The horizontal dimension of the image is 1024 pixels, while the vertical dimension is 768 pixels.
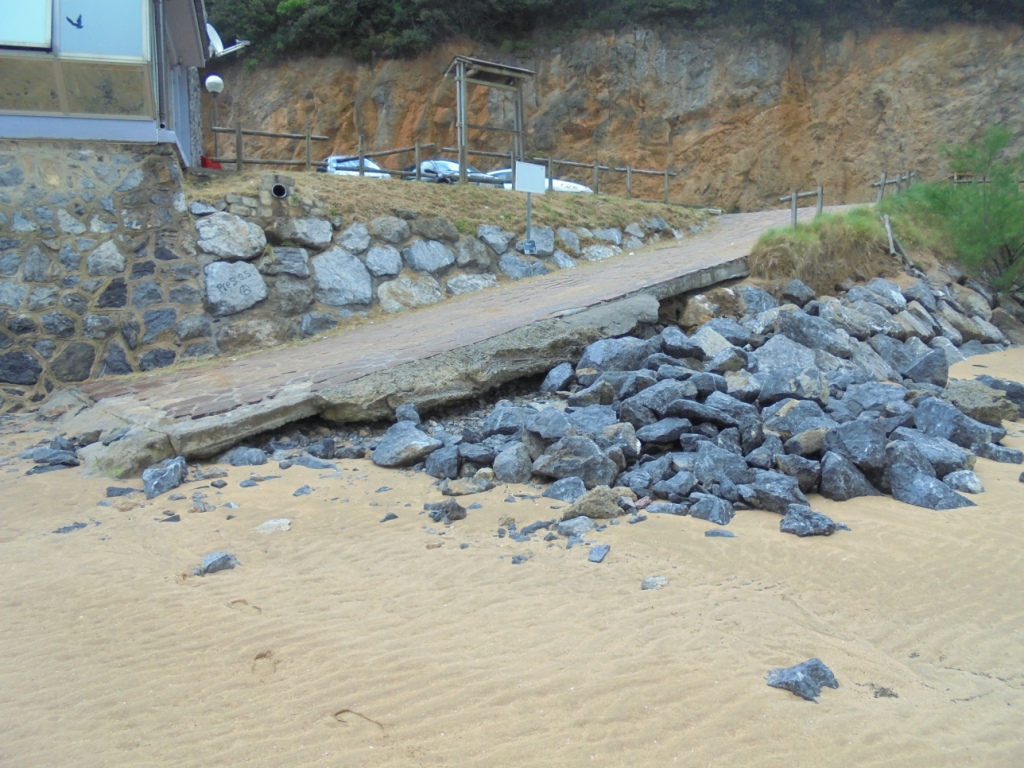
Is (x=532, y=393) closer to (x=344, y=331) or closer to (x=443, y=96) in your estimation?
(x=344, y=331)

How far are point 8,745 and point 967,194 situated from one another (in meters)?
14.6

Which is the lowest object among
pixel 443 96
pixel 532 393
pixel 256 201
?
pixel 532 393

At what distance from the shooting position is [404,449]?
5.87 m

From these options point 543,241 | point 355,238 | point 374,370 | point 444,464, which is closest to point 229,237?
point 355,238

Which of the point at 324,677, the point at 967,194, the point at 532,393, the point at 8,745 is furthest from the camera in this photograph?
the point at 967,194

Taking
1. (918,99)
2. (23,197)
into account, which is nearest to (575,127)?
(918,99)

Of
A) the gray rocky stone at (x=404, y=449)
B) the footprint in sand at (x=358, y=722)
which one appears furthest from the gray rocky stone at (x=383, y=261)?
the footprint in sand at (x=358, y=722)

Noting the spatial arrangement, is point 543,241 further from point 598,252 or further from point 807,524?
point 807,524

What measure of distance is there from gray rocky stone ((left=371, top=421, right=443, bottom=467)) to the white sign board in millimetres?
6207

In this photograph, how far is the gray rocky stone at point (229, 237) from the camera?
9.32m

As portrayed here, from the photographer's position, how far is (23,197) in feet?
28.5

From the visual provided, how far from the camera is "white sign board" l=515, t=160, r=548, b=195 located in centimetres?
1149

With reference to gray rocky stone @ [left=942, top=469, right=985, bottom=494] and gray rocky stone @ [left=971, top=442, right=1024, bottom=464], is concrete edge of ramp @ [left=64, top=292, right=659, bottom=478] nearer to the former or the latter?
gray rocky stone @ [left=971, top=442, right=1024, bottom=464]

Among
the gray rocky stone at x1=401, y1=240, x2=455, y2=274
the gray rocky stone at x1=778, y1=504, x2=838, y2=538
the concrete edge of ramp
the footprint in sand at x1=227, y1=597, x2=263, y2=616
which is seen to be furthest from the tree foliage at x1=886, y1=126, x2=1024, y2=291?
the footprint in sand at x1=227, y1=597, x2=263, y2=616
